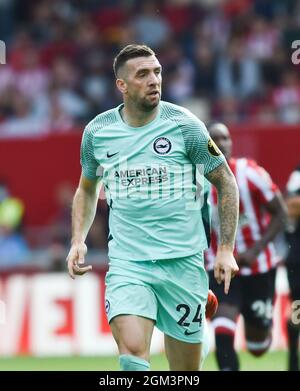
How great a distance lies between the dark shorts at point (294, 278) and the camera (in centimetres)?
1146

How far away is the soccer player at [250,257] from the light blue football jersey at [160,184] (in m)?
2.09

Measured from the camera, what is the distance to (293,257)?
37.6ft

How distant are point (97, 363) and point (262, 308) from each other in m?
3.31

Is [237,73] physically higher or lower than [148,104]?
higher

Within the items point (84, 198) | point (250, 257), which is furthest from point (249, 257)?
point (84, 198)

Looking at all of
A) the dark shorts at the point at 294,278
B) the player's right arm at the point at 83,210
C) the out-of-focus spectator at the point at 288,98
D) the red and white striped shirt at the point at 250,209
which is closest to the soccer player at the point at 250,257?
the red and white striped shirt at the point at 250,209

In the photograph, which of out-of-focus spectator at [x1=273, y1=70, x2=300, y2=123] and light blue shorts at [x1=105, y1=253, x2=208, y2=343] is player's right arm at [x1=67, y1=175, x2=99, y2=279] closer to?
light blue shorts at [x1=105, y1=253, x2=208, y2=343]

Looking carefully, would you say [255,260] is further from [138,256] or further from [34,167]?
[34,167]

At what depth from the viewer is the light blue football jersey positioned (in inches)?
308

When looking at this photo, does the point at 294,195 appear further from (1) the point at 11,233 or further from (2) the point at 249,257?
(1) the point at 11,233

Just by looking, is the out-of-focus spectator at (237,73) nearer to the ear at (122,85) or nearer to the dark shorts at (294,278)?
the dark shorts at (294,278)

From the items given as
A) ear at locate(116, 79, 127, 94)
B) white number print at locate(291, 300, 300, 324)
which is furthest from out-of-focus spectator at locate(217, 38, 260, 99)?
ear at locate(116, 79, 127, 94)

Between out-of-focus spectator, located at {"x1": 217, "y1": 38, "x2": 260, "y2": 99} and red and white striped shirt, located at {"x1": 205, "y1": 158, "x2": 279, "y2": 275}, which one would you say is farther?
out-of-focus spectator, located at {"x1": 217, "y1": 38, "x2": 260, "y2": 99}
